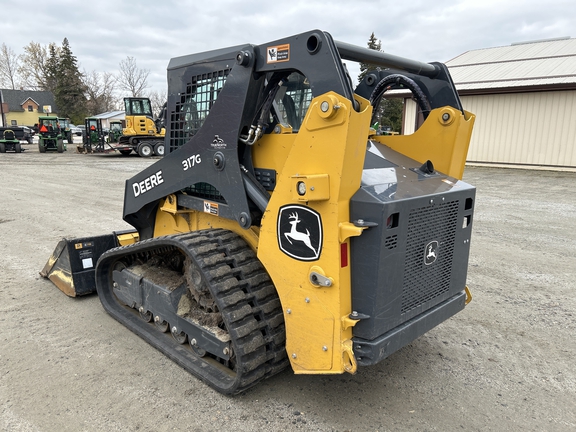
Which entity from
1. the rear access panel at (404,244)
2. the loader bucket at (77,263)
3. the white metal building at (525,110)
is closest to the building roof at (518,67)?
the white metal building at (525,110)

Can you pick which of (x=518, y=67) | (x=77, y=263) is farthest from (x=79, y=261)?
(x=518, y=67)

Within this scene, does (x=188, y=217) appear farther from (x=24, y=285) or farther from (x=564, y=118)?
(x=564, y=118)

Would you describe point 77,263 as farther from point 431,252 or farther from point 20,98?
point 20,98

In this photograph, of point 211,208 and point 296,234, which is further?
point 211,208

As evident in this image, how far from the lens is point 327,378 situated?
3168 millimetres

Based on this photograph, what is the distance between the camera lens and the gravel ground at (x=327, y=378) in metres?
2.72

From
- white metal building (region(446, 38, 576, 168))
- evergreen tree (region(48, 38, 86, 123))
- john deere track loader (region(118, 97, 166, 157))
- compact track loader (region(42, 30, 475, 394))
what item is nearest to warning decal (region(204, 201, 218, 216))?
compact track loader (region(42, 30, 475, 394))

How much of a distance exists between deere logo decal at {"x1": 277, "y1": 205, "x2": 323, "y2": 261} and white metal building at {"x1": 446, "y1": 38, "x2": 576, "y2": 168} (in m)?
18.0

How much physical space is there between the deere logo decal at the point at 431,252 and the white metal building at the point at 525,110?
1726 centimetres

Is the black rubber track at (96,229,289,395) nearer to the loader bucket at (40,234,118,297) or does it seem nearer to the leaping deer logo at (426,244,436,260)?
the leaping deer logo at (426,244,436,260)

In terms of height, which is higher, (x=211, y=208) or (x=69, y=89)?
(x=69, y=89)

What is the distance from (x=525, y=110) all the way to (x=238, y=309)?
18651 millimetres

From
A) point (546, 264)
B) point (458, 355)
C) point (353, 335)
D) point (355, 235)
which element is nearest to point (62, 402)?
point (353, 335)

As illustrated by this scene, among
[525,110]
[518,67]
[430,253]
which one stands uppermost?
[518,67]
